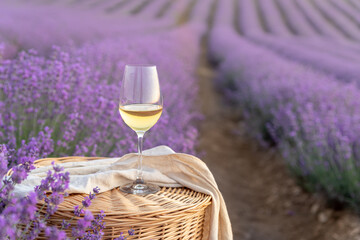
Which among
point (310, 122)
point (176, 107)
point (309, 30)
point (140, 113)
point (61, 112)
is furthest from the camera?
point (309, 30)

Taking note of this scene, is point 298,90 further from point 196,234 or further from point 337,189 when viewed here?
point 196,234

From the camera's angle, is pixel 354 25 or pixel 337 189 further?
pixel 354 25

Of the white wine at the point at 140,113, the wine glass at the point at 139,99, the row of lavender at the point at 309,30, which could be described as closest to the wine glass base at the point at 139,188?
the wine glass at the point at 139,99

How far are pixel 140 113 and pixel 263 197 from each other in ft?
8.62

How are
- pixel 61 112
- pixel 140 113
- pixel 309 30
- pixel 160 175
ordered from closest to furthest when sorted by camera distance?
pixel 140 113
pixel 160 175
pixel 61 112
pixel 309 30

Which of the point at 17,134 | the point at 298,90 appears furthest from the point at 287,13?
the point at 17,134

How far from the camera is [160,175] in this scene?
1.40 meters

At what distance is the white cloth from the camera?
1306mm

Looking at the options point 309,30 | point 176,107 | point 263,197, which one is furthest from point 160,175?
point 309,30

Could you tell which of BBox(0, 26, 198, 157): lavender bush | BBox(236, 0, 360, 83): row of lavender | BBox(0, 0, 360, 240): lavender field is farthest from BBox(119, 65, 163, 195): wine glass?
BBox(236, 0, 360, 83): row of lavender

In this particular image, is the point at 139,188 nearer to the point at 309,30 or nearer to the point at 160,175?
the point at 160,175

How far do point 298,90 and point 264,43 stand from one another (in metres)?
8.34

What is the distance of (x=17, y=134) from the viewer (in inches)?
80.3

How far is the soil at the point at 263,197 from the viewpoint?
119 inches
